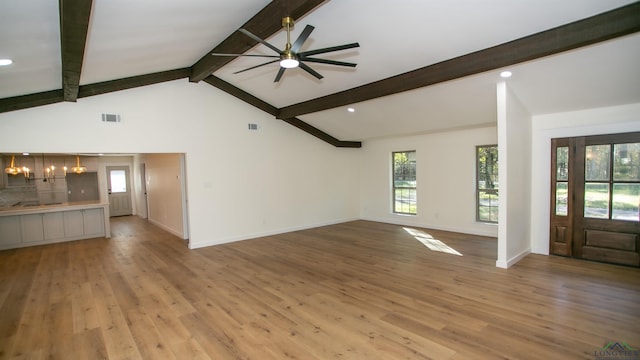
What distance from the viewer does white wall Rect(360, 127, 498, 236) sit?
706cm

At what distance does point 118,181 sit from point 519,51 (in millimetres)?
12366

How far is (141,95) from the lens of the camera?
5648 millimetres

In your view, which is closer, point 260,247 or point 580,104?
point 580,104

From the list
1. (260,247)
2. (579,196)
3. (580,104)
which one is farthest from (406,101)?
(260,247)

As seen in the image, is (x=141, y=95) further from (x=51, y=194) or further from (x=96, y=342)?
(x=51, y=194)

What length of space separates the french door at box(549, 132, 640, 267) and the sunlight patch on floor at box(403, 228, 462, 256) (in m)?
1.65

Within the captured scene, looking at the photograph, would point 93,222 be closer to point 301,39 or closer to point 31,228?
point 31,228

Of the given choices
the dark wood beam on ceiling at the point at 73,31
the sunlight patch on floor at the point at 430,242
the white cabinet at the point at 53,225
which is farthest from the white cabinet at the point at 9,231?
the sunlight patch on floor at the point at 430,242

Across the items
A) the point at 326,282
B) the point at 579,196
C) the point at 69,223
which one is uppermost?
the point at 579,196

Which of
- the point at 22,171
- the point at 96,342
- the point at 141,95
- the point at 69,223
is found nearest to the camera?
the point at 96,342

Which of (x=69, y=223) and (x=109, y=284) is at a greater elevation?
(x=69, y=223)

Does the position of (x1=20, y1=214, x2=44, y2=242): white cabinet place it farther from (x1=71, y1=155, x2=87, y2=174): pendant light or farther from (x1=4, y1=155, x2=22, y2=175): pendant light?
(x1=71, y1=155, x2=87, y2=174): pendant light

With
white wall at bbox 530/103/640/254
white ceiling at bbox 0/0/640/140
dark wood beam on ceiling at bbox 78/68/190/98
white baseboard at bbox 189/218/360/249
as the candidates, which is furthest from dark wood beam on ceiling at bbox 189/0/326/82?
white wall at bbox 530/103/640/254

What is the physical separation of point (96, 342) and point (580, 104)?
275 inches
